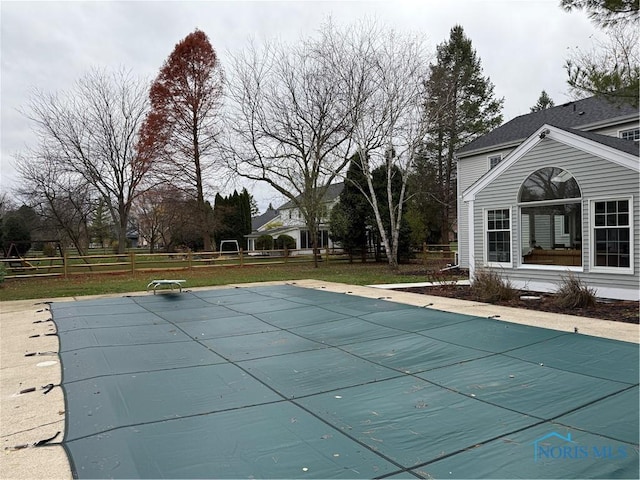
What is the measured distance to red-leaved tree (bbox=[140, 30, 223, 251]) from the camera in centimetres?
2483

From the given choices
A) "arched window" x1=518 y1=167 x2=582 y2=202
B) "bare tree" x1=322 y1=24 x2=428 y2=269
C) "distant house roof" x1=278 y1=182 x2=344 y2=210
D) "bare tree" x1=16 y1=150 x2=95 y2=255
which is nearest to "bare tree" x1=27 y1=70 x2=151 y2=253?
"bare tree" x1=16 y1=150 x2=95 y2=255

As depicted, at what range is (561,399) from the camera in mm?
3549

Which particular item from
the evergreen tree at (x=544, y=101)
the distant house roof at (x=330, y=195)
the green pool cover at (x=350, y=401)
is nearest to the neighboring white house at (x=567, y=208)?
the green pool cover at (x=350, y=401)

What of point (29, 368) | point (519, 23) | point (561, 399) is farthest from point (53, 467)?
point (519, 23)

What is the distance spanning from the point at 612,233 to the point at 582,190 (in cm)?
111

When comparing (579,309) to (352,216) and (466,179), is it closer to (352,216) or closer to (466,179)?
(466,179)

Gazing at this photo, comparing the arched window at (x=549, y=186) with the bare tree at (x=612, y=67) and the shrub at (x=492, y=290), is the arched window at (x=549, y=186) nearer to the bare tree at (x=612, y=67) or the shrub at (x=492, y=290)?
the bare tree at (x=612, y=67)

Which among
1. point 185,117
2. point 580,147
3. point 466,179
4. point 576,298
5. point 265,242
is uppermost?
point 185,117

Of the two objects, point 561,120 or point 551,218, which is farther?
point 561,120

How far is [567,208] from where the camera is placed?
460 inches

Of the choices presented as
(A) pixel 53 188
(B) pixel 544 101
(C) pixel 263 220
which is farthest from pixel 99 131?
(B) pixel 544 101

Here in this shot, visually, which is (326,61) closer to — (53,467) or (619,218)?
(619,218)

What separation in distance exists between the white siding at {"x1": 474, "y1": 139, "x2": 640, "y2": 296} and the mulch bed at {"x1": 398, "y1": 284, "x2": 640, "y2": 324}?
503mm

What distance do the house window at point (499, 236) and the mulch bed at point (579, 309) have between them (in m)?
1.21
